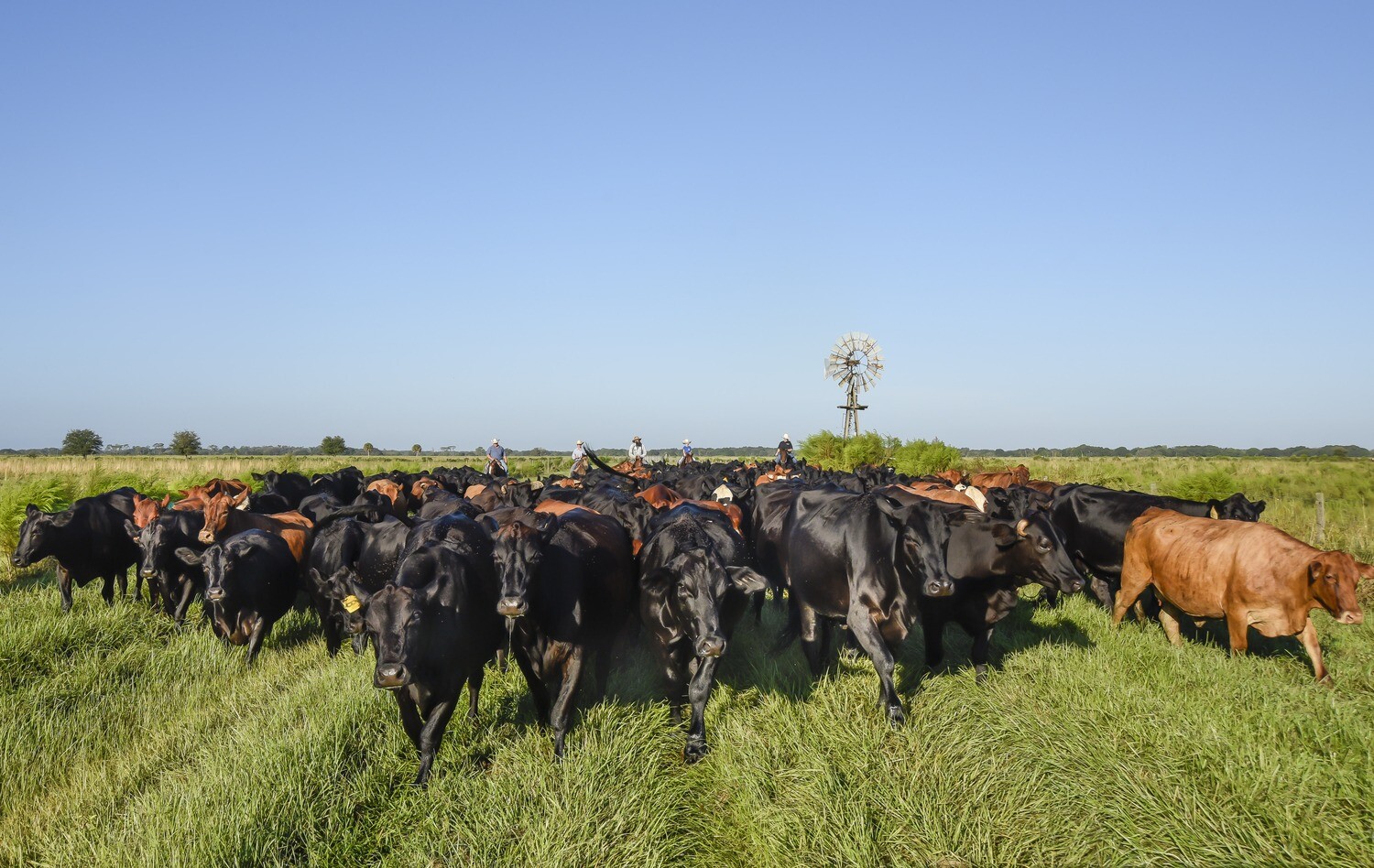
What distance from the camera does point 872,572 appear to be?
6.39m

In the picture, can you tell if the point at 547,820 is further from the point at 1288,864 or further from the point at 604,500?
the point at 604,500

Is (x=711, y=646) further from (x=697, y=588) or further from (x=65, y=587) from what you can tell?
(x=65, y=587)

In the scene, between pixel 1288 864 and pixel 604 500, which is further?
pixel 604 500

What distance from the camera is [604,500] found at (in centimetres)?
945

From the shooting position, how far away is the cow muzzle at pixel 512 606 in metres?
4.92

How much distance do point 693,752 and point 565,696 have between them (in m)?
1.03

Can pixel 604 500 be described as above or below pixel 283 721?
above

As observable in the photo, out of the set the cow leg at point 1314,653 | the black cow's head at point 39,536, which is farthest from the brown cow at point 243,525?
the cow leg at point 1314,653

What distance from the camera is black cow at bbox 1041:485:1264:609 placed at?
9.61 meters

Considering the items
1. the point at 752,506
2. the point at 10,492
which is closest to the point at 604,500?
the point at 752,506

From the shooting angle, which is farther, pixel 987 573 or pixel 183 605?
pixel 183 605

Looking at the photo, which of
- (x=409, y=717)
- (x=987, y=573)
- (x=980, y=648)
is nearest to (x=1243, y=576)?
(x=987, y=573)

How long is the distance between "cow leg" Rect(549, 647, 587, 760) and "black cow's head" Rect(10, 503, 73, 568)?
873cm

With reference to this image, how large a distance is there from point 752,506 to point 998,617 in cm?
449
